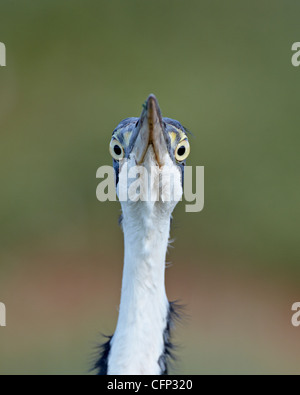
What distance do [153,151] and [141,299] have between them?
43cm

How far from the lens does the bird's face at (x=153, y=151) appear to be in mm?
1391

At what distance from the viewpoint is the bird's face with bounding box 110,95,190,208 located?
1391mm

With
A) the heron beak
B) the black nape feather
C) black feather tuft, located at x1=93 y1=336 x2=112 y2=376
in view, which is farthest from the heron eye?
black feather tuft, located at x1=93 y1=336 x2=112 y2=376

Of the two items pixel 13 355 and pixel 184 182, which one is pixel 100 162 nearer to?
→ pixel 13 355

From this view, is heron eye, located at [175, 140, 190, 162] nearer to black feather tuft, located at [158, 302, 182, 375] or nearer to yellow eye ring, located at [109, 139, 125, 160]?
yellow eye ring, located at [109, 139, 125, 160]

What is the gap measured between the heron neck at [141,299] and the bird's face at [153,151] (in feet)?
0.25

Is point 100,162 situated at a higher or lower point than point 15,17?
lower

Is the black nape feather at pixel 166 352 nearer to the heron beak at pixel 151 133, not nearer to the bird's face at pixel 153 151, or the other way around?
the bird's face at pixel 153 151

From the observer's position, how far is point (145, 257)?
147cm

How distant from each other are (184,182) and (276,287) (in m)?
3.24

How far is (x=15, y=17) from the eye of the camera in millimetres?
5195

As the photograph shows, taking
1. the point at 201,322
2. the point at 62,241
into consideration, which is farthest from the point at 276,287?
the point at 62,241

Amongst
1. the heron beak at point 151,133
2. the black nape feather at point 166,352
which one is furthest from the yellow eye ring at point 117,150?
the black nape feather at point 166,352

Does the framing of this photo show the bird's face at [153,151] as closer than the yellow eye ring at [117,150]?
Yes
